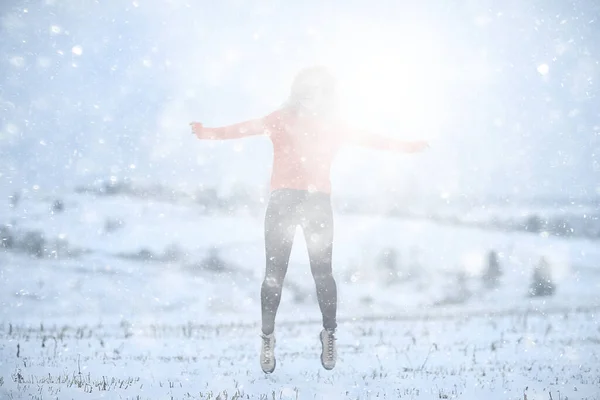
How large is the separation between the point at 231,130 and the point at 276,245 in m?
1.28

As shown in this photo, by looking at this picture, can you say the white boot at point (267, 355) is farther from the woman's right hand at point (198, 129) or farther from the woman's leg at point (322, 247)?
the woman's right hand at point (198, 129)

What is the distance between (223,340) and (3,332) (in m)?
4.53

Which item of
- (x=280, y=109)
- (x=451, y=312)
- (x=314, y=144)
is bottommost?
(x=451, y=312)

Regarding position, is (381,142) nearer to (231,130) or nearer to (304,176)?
(304,176)

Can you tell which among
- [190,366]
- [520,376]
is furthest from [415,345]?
[190,366]

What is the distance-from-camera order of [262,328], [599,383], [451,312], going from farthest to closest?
[451,312] → [599,383] → [262,328]

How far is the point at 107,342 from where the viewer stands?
9.76m

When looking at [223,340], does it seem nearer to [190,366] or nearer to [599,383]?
[190,366]

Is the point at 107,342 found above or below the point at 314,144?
below

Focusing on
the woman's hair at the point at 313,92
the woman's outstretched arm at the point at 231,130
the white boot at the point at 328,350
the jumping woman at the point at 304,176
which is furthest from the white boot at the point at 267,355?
the woman's hair at the point at 313,92

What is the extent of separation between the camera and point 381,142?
17.0 feet

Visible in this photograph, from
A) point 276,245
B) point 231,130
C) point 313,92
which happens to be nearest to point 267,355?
→ point 276,245

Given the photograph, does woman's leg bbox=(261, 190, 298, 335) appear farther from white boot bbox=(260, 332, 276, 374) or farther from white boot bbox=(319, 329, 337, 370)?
white boot bbox=(319, 329, 337, 370)

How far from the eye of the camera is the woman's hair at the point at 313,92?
509 cm
